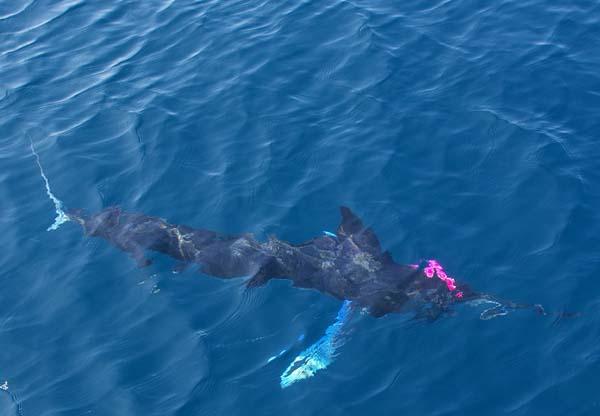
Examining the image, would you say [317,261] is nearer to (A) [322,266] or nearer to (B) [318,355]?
(A) [322,266]

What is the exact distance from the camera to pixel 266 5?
18719 millimetres

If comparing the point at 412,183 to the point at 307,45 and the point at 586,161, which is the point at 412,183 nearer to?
the point at 586,161

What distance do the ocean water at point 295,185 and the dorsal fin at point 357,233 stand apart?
0.80 feet

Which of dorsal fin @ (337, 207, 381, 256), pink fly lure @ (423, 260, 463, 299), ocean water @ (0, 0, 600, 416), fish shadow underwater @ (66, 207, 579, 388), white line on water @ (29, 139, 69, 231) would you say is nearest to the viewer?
ocean water @ (0, 0, 600, 416)

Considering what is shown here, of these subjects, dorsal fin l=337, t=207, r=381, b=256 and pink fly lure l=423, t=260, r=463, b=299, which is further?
dorsal fin l=337, t=207, r=381, b=256

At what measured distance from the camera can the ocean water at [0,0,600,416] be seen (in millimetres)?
9836

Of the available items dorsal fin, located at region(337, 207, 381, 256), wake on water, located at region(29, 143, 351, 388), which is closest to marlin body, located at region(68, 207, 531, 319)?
dorsal fin, located at region(337, 207, 381, 256)

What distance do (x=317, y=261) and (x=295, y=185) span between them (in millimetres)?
2064

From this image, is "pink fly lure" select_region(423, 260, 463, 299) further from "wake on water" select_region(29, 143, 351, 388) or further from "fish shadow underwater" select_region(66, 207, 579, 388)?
"wake on water" select_region(29, 143, 351, 388)

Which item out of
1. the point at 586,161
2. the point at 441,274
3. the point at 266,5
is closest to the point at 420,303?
the point at 441,274

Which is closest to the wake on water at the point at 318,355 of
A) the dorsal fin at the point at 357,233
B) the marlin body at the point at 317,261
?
the marlin body at the point at 317,261

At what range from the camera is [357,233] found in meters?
11.8

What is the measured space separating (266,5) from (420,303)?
11422 mm

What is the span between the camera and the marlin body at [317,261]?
10.8 m
